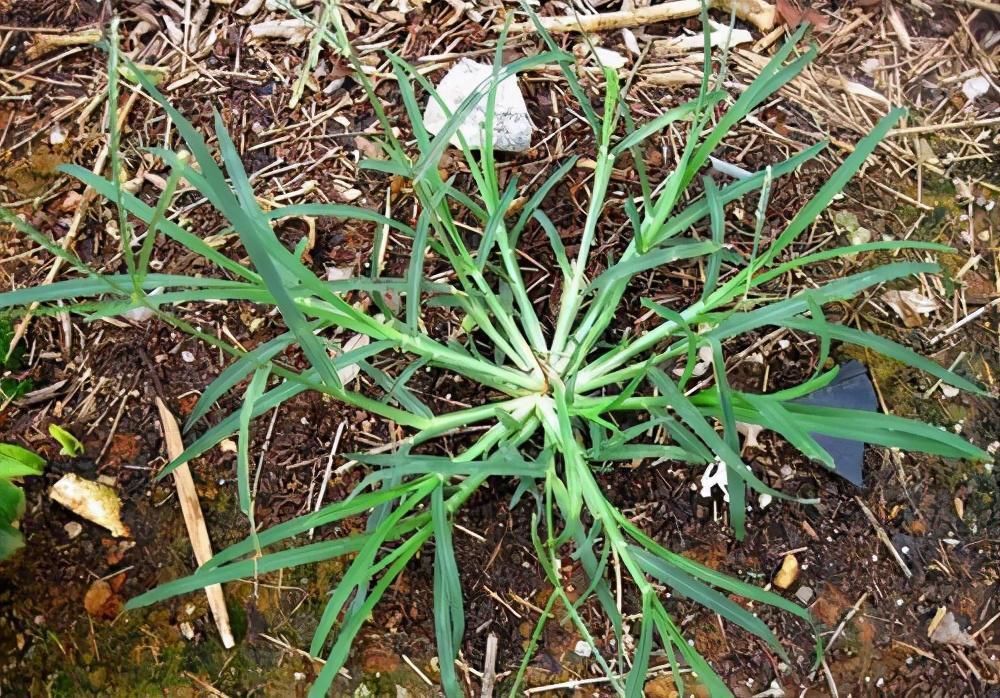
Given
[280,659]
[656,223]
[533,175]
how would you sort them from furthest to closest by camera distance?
[533,175] → [280,659] → [656,223]

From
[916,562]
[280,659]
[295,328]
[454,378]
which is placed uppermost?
[295,328]

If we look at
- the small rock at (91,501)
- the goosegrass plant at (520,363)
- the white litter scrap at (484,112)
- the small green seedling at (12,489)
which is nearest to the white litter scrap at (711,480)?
the goosegrass plant at (520,363)

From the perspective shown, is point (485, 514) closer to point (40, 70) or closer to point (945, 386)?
point (945, 386)

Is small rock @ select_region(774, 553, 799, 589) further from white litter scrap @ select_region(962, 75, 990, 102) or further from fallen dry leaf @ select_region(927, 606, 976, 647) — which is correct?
white litter scrap @ select_region(962, 75, 990, 102)

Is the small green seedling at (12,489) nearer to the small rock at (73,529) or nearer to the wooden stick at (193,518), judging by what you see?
the small rock at (73,529)

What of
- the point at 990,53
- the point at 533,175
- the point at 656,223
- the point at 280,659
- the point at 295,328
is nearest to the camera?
the point at 295,328

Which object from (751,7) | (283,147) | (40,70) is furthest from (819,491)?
(40,70)

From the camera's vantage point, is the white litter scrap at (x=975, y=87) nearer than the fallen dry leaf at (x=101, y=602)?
No
